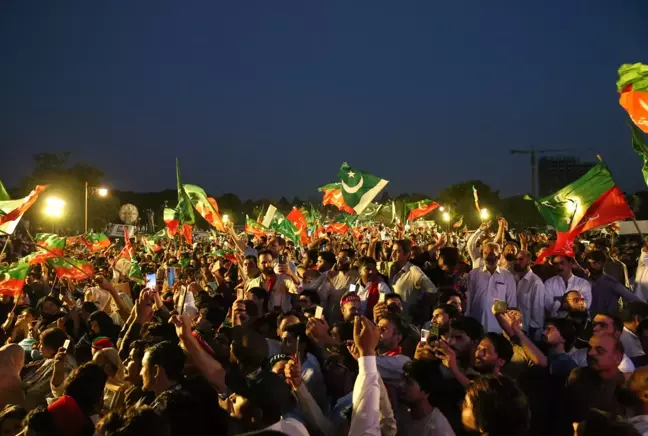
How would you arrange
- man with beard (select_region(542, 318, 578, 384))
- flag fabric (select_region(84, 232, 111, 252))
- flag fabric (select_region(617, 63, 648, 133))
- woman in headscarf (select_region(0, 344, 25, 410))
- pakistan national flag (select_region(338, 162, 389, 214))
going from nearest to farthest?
woman in headscarf (select_region(0, 344, 25, 410)) < man with beard (select_region(542, 318, 578, 384)) < flag fabric (select_region(617, 63, 648, 133)) < pakistan national flag (select_region(338, 162, 389, 214)) < flag fabric (select_region(84, 232, 111, 252))

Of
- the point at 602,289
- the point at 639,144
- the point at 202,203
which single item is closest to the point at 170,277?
the point at 202,203

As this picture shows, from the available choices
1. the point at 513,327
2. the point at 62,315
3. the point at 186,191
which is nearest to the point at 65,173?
the point at 186,191

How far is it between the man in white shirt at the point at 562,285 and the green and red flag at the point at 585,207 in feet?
0.81

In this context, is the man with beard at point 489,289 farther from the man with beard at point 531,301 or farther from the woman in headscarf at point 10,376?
the woman in headscarf at point 10,376

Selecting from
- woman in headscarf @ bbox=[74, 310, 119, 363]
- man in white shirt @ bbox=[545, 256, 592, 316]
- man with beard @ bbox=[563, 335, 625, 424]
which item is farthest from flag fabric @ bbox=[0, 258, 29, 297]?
man with beard @ bbox=[563, 335, 625, 424]

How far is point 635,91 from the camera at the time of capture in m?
7.03

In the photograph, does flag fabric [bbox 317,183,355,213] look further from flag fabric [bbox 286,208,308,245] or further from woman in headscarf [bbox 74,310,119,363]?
woman in headscarf [bbox 74,310,119,363]

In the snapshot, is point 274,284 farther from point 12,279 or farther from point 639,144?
point 639,144

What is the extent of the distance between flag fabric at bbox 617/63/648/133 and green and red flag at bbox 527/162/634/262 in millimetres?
1007

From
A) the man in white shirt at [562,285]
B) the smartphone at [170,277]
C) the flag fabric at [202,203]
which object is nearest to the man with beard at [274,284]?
the man in white shirt at [562,285]

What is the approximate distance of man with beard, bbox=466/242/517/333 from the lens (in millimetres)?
7332

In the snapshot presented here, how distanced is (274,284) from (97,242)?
14.1 metres

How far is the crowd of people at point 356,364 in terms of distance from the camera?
3.20 m

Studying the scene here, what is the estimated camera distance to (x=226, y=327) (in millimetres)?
5648
